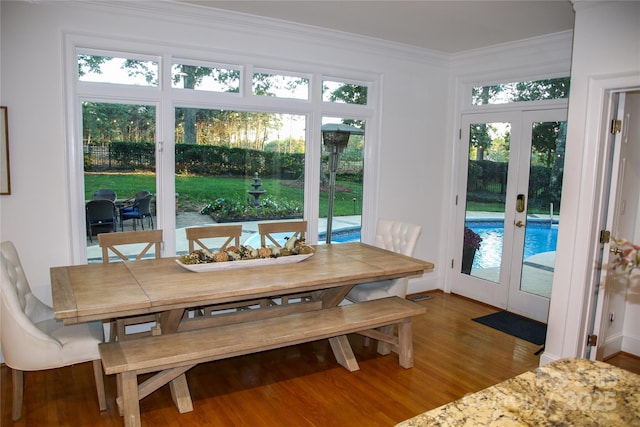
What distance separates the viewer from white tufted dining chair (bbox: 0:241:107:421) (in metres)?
2.49

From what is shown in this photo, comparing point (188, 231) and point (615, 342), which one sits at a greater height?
point (188, 231)

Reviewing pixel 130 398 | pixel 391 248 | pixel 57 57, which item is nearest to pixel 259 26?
pixel 57 57

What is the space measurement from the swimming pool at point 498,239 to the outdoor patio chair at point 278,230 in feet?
6.83

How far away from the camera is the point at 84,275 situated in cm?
294

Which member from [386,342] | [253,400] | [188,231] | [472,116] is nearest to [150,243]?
[188,231]

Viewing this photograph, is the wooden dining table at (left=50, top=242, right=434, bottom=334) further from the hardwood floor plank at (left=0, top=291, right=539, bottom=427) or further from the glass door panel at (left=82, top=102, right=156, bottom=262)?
the glass door panel at (left=82, top=102, right=156, bottom=262)

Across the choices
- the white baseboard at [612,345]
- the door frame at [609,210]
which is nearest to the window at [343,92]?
the door frame at [609,210]

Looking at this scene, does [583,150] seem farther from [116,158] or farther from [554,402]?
[116,158]

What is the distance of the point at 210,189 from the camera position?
416cm

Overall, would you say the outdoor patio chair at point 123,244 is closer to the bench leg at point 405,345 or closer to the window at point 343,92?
the bench leg at point 405,345

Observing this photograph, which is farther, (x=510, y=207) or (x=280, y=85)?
(x=510, y=207)

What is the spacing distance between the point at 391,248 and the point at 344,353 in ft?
3.93

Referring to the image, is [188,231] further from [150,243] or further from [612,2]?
[612,2]

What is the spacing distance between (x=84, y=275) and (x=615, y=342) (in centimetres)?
416
